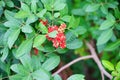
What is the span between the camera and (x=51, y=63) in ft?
4.01

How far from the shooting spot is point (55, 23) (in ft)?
4.04

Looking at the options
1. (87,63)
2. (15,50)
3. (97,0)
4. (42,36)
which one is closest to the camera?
(42,36)

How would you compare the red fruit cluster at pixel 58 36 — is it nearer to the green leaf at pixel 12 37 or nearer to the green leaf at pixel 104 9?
the green leaf at pixel 12 37

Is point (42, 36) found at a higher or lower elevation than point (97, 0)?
lower

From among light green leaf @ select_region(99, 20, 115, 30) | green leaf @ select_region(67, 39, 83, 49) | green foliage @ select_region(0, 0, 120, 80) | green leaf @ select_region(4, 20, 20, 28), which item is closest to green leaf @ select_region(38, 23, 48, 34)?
green foliage @ select_region(0, 0, 120, 80)

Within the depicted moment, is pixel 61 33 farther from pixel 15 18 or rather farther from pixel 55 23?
pixel 15 18

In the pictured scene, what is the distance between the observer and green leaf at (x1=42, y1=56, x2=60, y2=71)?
1.21 meters

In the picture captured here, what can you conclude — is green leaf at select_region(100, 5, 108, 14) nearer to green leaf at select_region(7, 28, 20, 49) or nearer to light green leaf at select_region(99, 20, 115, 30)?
light green leaf at select_region(99, 20, 115, 30)

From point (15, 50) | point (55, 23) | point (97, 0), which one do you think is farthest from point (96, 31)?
point (15, 50)

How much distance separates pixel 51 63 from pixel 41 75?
0.10 m

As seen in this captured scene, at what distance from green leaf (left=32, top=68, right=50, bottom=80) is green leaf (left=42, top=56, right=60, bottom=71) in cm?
6

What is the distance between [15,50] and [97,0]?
541 mm

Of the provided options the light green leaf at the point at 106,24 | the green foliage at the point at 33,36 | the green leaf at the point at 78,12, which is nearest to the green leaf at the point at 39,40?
the green foliage at the point at 33,36

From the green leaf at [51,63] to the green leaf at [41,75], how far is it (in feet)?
0.18
